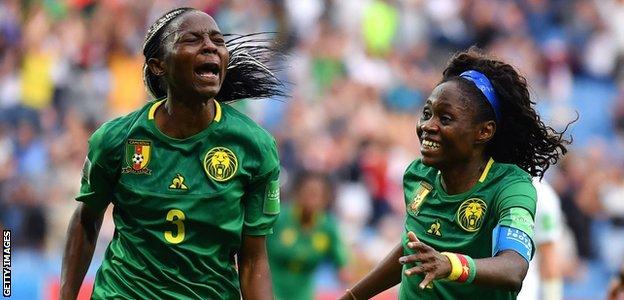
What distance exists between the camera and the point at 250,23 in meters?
16.1

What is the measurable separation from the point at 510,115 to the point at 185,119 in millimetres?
1465

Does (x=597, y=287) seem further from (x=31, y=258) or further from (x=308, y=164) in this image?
(x=31, y=258)

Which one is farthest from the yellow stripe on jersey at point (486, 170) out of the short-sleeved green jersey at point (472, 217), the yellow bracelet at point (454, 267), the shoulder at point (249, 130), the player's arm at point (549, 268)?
Result: the player's arm at point (549, 268)

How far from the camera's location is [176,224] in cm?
605

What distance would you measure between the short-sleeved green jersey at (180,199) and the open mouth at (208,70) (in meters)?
0.26

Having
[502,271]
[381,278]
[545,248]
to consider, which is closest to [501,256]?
[502,271]

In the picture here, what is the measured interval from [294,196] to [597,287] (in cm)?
562

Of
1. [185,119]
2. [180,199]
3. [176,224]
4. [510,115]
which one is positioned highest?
[510,115]

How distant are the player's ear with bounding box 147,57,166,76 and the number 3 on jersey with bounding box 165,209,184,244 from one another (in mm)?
624

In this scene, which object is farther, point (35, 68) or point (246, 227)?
point (35, 68)

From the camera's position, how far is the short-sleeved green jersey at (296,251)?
11.4m

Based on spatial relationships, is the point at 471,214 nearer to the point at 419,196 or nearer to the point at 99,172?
the point at 419,196

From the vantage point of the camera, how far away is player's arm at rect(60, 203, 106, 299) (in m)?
6.29

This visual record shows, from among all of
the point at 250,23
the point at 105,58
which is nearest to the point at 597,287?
the point at 250,23
